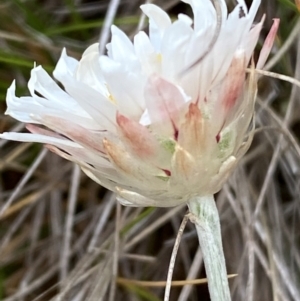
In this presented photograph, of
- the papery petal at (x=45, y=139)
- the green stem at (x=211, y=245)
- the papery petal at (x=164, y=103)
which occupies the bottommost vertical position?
the green stem at (x=211, y=245)

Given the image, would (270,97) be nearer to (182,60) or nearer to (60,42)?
(60,42)

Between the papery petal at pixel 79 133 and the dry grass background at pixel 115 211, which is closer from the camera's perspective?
the papery petal at pixel 79 133

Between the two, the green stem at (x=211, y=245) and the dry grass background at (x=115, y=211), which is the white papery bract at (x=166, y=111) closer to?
the green stem at (x=211, y=245)

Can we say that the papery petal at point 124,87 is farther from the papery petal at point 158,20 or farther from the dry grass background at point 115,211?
the dry grass background at point 115,211

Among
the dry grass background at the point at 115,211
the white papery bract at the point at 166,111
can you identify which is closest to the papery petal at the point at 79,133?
the white papery bract at the point at 166,111

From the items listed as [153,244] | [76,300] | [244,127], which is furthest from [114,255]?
[244,127]

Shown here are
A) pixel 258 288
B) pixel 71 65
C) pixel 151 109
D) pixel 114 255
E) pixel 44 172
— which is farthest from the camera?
pixel 44 172

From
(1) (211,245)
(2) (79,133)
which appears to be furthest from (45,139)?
(1) (211,245)

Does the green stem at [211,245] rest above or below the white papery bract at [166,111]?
below
